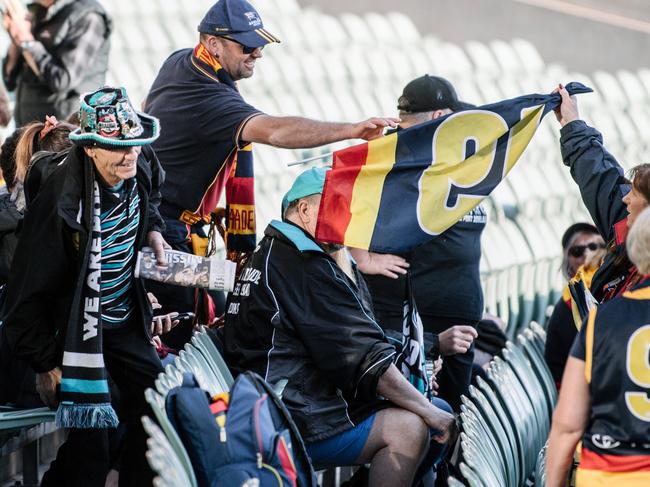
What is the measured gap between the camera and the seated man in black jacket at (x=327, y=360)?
4.51 meters

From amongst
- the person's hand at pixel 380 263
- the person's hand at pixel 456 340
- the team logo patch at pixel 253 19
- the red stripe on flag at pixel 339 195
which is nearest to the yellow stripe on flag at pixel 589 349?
the red stripe on flag at pixel 339 195

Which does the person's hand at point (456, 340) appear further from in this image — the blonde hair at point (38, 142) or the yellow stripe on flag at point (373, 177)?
the blonde hair at point (38, 142)

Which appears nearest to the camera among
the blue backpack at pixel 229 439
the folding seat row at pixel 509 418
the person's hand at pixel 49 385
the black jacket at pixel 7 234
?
the blue backpack at pixel 229 439

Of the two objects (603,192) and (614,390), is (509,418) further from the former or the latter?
(614,390)

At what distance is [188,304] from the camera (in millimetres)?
5398

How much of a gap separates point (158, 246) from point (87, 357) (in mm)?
473

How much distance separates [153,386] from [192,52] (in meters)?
1.44

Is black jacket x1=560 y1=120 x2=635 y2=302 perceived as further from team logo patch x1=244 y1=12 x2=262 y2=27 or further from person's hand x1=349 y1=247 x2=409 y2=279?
team logo patch x1=244 y1=12 x2=262 y2=27

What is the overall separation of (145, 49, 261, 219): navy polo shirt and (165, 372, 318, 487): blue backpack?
1579 millimetres

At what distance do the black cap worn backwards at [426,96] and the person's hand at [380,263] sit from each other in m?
0.81

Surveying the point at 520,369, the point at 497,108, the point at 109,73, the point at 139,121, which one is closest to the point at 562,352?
the point at 520,369

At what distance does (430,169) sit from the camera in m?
4.82

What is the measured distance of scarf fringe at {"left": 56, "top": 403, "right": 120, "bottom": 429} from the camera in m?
4.34

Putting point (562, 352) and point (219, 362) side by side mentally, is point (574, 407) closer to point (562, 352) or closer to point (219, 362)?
point (219, 362)
